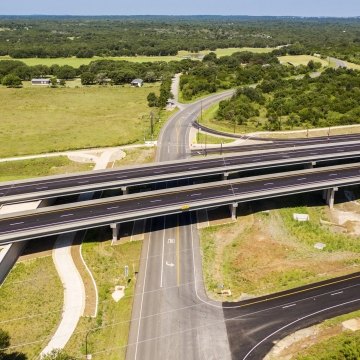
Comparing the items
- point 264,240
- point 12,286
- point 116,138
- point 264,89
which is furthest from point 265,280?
point 264,89

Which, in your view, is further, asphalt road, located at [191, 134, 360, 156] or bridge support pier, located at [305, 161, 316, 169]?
asphalt road, located at [191, 134, 360, 156]

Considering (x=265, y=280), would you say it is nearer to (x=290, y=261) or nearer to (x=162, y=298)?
(x=290, y=261)

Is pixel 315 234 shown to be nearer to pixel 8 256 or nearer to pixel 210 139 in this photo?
pixel 8 256

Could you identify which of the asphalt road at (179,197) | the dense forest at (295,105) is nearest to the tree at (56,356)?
the asphalt road at (179,197)

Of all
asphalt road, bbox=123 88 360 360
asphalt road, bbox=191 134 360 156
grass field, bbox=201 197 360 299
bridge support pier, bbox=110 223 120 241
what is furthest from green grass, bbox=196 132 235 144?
asphalt road, bbox=123 88 360 360

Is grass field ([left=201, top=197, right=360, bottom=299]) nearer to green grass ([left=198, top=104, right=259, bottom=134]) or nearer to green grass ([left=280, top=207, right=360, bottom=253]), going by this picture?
green grass ([left=280, top=207, right=360, bottom=253])

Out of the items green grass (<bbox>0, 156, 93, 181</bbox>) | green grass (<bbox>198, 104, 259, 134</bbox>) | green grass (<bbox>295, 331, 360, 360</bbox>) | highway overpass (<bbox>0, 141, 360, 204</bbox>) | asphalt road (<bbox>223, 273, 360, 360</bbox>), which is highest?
highway overpass (<bbox>0, 141, 360, 204</bbox>)
